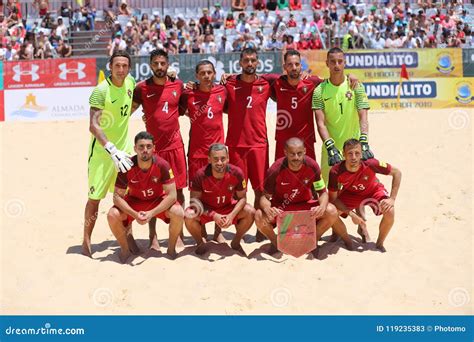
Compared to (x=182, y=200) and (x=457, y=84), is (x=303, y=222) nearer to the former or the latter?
(x=182, y=200)

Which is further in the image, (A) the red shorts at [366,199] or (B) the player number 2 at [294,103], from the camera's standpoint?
(B) the player number 2 at [294,103]

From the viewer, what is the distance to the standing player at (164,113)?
6.61 meters

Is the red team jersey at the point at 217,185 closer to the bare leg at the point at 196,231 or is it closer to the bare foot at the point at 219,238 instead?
the bare leg at the point at 196,231

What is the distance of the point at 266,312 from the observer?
5223 millimetres

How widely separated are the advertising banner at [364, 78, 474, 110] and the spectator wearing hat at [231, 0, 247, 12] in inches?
247

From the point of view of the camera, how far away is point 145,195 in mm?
6277

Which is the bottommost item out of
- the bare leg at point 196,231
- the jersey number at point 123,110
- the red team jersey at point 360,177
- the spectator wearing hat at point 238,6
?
the bare leg at point 196,231

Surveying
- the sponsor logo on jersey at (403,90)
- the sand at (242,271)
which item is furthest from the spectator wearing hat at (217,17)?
the sand at (242,271)

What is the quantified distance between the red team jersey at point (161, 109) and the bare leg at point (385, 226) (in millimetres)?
2131

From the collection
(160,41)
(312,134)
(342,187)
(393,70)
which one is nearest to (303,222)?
(342,187)

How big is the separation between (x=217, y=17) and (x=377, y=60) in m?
5.88

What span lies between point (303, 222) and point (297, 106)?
1.23 metres

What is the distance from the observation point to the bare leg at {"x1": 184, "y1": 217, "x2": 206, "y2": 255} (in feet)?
20.6

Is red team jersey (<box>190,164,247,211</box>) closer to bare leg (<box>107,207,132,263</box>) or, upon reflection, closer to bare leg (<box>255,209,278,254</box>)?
bare leg (<box>255,209,278,254</box>)
